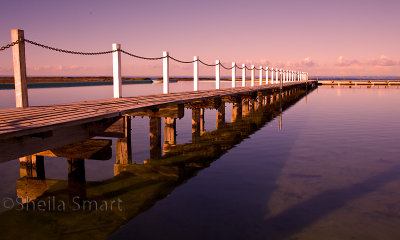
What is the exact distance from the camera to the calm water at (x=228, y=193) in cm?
553

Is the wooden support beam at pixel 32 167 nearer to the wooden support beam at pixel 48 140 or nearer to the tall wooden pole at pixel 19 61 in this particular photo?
the tall wooden pole at pixel 19 61

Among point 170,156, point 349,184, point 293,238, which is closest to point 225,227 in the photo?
point 293,238

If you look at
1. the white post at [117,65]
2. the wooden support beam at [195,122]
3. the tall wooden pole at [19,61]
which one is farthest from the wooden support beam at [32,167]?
the wooden support beam at [195,122]

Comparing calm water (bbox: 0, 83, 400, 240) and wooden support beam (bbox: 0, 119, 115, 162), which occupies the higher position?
wooden support beam (bbox: 0, 119, 115, 162)

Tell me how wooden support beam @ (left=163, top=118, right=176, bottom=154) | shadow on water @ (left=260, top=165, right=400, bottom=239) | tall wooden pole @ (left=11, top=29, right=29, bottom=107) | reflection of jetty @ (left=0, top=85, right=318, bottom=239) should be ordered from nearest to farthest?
shadow on water @ (left=260, top=165, right=400, bottom=239) < reflection of jetty @ (left=0, top=85, right=318, bottom=239) < tall wooden pole @ (left=11, top=29, right=29, bottom=107) < wooden support beam @ (left=163, top=118, right=176, bottom=154)

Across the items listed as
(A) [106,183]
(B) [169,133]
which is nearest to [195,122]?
(B) [169,133]

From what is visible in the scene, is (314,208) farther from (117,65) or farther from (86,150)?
(117,65)

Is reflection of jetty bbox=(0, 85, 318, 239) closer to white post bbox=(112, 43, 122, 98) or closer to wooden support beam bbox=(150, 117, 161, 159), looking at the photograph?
wooden support beam bbox=(150, 117, 161, 159)

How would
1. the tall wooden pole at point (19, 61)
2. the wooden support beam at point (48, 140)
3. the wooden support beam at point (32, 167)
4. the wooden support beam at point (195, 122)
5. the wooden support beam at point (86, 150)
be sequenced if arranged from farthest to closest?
the wooden support beam at point (195, 122)
the wooden support beam at point (32, 167)
the tall wooden pole at point (19, 61)
the wooden support beam at point (86, 150)
the wooden support beam at point (48, 140)

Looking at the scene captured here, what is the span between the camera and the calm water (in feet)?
18.1

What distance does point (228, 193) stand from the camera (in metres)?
7.12

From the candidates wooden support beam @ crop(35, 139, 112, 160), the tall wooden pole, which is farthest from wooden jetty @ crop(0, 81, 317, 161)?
the tall wooden pole


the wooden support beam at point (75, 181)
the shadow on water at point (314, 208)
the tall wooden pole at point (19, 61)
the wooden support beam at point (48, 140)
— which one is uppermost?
the tall wooden pole at point (19, 61)

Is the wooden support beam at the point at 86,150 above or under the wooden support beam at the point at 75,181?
above
